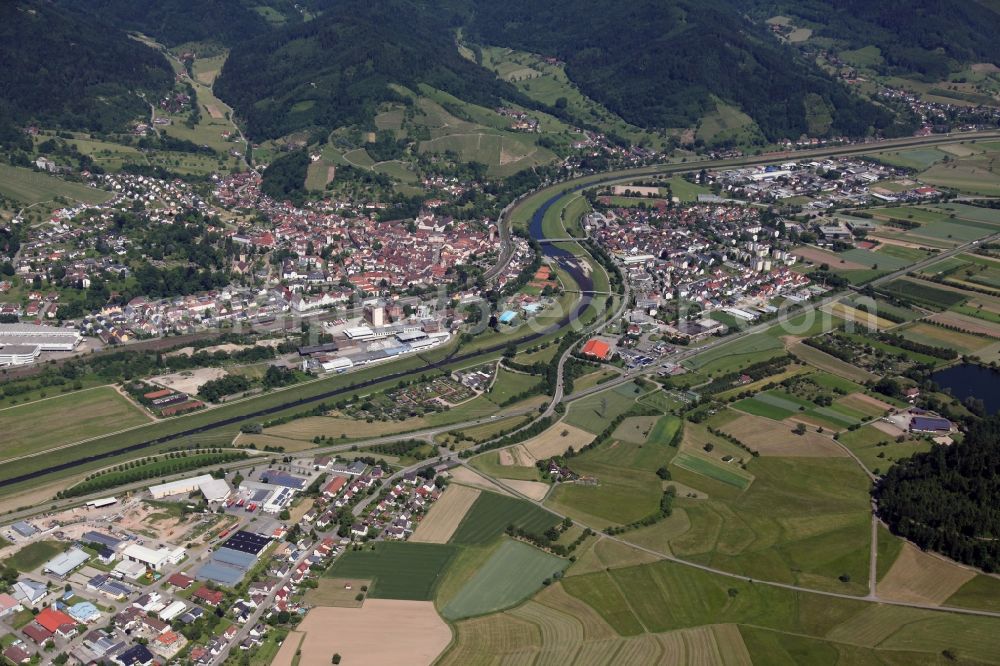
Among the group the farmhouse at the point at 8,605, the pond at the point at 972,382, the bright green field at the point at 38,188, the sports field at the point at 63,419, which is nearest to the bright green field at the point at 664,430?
the pond at the point at 972,382

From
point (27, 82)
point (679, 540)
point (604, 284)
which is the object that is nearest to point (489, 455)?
point (679, 540)

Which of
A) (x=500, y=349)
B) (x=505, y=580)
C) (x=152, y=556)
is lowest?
(x=505, y=580)

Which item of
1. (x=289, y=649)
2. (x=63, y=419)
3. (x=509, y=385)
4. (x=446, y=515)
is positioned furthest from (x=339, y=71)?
(x=289, y=649)

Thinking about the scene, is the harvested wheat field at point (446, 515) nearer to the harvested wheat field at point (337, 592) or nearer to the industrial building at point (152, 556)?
the harvested wheat field at point (337, 592)

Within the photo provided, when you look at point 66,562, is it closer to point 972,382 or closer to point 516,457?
point 516,457

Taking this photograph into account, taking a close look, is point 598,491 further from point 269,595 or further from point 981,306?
point 981,306
